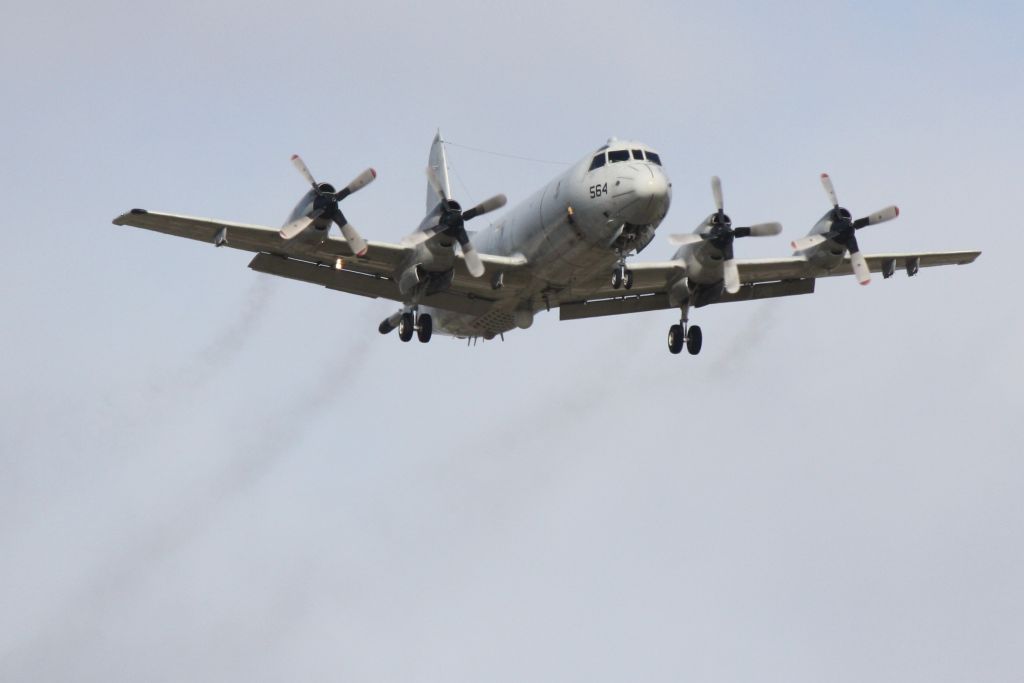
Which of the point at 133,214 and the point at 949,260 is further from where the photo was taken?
the point at 949,260

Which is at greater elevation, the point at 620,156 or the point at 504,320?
the point at 620,156

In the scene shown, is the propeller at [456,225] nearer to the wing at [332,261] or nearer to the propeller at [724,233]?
the wing at [332,261]

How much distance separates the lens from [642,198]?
37375mm

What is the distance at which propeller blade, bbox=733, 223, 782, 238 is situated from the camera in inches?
1609

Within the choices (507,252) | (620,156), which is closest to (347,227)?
(507,252)

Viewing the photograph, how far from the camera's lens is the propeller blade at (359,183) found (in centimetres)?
3806

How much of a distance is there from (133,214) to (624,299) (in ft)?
48.7

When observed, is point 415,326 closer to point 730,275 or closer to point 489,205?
point 489,205

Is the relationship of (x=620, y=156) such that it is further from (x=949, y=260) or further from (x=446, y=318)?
(x=949, y=260)

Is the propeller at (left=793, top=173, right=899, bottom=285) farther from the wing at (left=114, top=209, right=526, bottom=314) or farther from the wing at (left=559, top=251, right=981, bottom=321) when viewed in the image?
the wing at (left=114, top=209, right=526, bottom=314)

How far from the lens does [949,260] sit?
A: 151ft

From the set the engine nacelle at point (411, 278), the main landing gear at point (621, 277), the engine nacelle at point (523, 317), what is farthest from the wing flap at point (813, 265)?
the engine nacelle at point (411, 278)

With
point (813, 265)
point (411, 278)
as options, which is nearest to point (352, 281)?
point (411, 278)

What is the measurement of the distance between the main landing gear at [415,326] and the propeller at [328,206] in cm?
340
